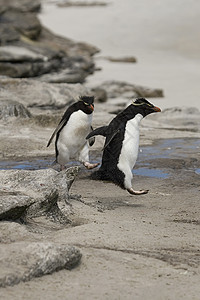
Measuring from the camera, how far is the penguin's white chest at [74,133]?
23.3 feet

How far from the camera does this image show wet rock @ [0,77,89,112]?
37.6 ft

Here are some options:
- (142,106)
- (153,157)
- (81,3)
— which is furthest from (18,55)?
(81,3)

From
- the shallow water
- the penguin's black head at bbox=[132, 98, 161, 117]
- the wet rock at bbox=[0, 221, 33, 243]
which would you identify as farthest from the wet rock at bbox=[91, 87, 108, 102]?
the wet rock at bbox=[0, 221, 33, 243]

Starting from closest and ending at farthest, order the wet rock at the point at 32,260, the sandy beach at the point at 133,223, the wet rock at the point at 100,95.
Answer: the wet rock at the point at 32,260
the sandy beach at the point at 133,223
the wet rock at the point at 100,95

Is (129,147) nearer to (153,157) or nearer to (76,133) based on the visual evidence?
(76,133)

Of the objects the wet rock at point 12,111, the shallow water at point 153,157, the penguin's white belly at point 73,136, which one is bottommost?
the wet rock at point 12,111

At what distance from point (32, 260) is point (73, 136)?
4.23 m

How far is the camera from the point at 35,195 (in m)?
4.21

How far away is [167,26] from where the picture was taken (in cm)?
3241

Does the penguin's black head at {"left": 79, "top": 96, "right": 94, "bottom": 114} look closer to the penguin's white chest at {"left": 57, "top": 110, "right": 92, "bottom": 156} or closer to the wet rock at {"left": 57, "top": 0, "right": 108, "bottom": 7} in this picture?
the penguin's white chest at {"left": 57, "top": 110, "right": 92, "bottom": 156}

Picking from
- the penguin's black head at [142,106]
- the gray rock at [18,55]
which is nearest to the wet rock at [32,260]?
the penguin's black head at [142,106]

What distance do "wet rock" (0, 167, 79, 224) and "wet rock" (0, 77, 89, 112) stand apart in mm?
6640

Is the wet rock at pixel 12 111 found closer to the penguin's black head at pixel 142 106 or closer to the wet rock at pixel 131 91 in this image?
the penguin's black head at pixel 142 106

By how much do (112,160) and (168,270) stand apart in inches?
107
